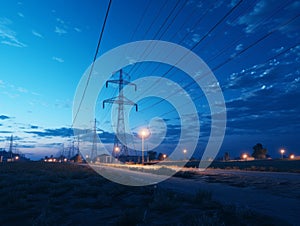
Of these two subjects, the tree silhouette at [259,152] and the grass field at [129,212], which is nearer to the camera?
the grass field at [129,212]

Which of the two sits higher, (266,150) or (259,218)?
(266,150)

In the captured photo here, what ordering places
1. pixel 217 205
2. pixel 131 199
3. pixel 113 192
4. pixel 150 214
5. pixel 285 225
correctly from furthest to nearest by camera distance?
pixel 113 192 → pixel 131 199 → pixel 217 205 → pixel 150 214 → pixel 285 225

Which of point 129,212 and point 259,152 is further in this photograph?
point 259,152

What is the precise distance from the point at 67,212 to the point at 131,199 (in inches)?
119

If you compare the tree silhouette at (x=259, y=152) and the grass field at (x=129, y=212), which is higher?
the tree silhouette at (x=259, y=152)

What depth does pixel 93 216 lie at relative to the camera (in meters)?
8.91

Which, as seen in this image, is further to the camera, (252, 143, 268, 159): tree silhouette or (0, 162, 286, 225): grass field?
(252, 143, 268, 159): tree silhouette

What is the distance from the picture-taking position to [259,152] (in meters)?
115

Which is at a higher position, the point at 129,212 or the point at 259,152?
the point at 259,152

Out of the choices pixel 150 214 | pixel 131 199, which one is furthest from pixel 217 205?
pixel 131 199

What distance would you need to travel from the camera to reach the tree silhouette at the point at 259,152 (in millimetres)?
114588

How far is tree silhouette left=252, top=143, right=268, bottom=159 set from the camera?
4511 inches

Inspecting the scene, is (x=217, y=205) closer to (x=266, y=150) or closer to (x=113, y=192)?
(x=113, y=192)

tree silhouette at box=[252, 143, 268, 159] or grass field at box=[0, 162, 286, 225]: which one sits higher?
tree silhouette at box=[252, 143, 268, 159]
